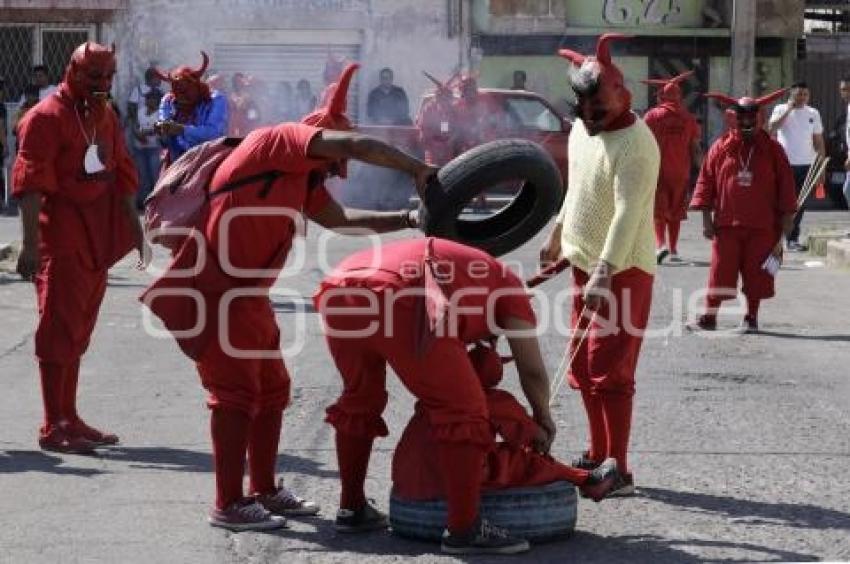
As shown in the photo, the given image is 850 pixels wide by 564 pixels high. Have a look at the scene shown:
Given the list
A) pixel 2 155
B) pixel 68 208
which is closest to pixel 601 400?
pixel 68 208

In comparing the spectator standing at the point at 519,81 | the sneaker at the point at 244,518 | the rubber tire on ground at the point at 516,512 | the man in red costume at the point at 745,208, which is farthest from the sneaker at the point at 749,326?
the spectator standing at the point at 519,81

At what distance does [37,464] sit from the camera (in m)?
8.05

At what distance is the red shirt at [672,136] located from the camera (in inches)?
680

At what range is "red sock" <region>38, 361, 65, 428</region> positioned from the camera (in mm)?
8375

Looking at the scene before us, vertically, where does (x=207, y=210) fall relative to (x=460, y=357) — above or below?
above

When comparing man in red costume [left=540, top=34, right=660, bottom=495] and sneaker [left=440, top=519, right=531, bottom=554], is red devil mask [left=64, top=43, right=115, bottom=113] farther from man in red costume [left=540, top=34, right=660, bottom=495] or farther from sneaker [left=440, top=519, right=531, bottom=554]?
sneaker [left=440, top=519, right=531, bottom=554]

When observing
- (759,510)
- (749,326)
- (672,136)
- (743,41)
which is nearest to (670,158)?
(672,136)

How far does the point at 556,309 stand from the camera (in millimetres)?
13641

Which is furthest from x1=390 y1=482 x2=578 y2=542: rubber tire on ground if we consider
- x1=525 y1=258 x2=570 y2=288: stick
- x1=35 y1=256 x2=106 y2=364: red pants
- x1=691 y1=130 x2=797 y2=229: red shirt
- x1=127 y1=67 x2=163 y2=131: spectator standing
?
x1=127 y1=67 x2=163 y2=131: spectator standing

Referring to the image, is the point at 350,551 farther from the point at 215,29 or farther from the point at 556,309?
the point at 215,29

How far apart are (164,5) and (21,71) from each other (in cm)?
259

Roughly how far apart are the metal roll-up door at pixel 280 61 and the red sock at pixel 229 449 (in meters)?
23.4

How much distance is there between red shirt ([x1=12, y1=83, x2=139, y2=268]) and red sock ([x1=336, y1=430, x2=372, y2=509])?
90.7 inches

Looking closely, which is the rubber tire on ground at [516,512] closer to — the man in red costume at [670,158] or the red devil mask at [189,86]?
the red devil mask at [189,86]
